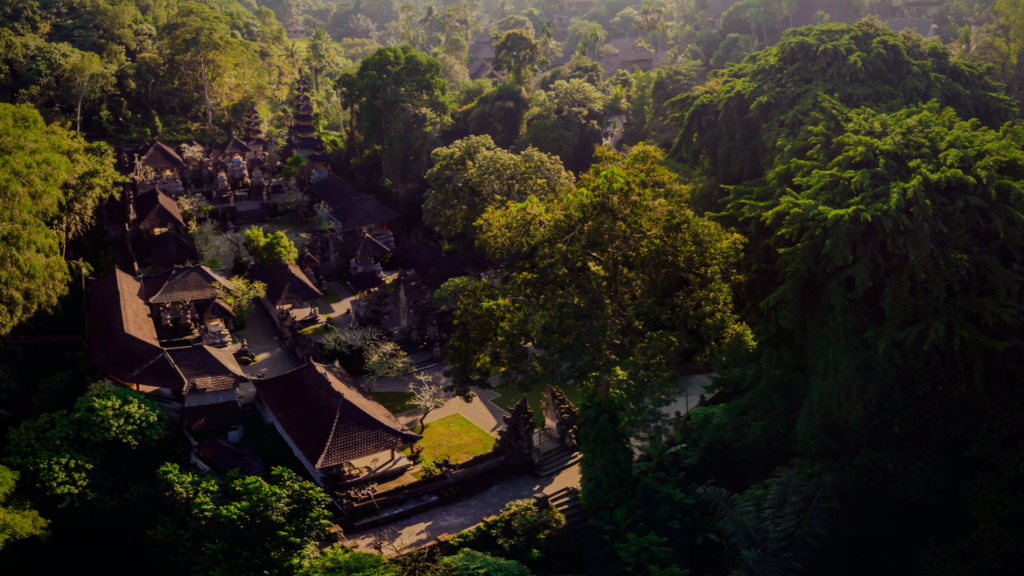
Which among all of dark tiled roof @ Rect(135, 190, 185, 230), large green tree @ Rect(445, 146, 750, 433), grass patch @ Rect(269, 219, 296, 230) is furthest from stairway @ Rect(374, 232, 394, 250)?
large green tree @ Rect(445, 146, 750, 433)

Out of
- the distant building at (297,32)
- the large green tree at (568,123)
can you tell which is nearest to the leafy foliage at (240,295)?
the large green tree at (568,123)

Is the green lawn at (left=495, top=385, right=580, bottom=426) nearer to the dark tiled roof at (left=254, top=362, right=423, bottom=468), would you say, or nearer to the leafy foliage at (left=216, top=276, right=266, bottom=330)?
the dark tiled roof at (left=254, top=362, right=423, bottom=468)

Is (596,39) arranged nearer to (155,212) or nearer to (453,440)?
(155,212)

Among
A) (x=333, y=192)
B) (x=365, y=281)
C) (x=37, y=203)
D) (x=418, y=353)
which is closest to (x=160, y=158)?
(x=333, y=192)

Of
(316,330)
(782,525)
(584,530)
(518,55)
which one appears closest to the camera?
(782,525)

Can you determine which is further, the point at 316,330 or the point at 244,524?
the point at 316,330

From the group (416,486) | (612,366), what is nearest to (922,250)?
(612,366)
